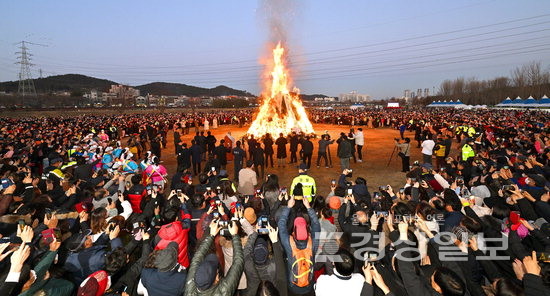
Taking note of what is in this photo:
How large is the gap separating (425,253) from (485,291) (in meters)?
0.72

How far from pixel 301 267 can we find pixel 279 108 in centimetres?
2502

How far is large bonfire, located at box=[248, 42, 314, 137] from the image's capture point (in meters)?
26.8

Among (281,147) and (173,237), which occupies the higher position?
(281,147)

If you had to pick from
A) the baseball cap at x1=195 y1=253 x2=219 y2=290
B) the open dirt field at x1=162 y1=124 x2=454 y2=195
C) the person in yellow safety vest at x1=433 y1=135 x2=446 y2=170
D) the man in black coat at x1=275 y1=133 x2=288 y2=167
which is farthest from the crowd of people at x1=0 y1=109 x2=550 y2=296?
the man in black coat at x1=275 y1=133 x2=288 y2=167

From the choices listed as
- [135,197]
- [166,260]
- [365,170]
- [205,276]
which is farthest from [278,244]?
[365,170]

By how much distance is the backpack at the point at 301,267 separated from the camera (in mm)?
3584

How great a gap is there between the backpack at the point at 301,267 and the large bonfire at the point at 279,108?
2193 cm

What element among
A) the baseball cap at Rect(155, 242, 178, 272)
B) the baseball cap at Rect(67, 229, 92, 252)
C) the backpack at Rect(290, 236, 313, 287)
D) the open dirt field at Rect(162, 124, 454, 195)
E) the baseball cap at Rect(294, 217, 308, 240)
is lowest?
the open dirt field at Rect(162, 124, 454, 195)

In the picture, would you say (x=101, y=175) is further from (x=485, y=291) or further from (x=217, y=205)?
(x=485, y=291)

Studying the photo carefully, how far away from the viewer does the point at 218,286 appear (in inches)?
119

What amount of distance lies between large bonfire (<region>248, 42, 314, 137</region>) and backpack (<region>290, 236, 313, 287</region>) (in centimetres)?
2193

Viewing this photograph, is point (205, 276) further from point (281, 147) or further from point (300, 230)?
point (281, 147)

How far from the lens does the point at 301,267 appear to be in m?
3.58

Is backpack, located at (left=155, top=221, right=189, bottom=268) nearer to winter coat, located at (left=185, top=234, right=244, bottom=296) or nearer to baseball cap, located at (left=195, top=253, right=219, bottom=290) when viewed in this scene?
winter coat, located at (left=185, top=234, right=244, bottom=296)
